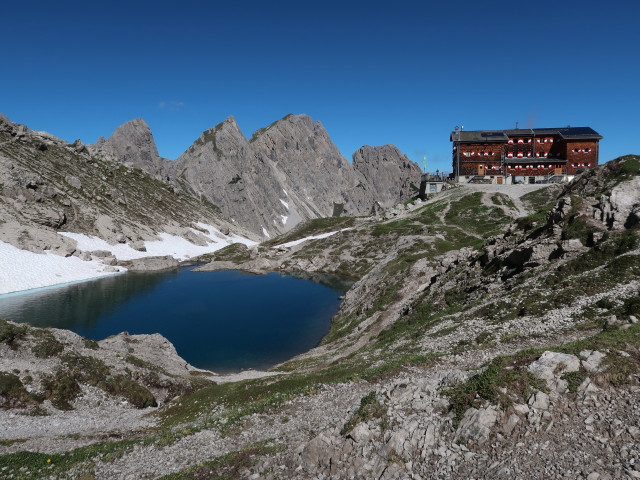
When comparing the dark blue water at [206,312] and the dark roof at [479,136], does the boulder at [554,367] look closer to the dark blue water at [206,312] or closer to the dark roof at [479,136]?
the dark blue water at [206,312]

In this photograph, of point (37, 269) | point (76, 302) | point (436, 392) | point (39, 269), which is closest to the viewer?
point (436, 392)

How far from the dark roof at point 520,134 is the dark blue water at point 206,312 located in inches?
2944

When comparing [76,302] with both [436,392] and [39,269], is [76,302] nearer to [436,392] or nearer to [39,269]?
[39,269]

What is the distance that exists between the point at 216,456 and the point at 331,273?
11886 cm

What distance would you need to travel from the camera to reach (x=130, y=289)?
415 ft

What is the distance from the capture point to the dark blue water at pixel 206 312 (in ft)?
228

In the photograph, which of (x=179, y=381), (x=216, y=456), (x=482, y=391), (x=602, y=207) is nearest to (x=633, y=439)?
(x=482, y=391)

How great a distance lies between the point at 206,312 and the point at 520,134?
122287mm

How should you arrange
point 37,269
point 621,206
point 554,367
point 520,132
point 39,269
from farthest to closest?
point 520,132
point 39,269
point 37,269
point 621,206
point 554,367

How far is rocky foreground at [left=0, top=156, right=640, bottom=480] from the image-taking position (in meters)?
15.2

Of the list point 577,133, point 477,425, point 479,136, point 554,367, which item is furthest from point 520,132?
point 477,425

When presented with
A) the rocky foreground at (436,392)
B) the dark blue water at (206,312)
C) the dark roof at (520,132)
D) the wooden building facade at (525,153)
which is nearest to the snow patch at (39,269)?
the dark blue water at (206,312)

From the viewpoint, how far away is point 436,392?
1908cm

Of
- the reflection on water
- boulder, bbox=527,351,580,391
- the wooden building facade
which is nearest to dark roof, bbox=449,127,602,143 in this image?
the wooden building facade
